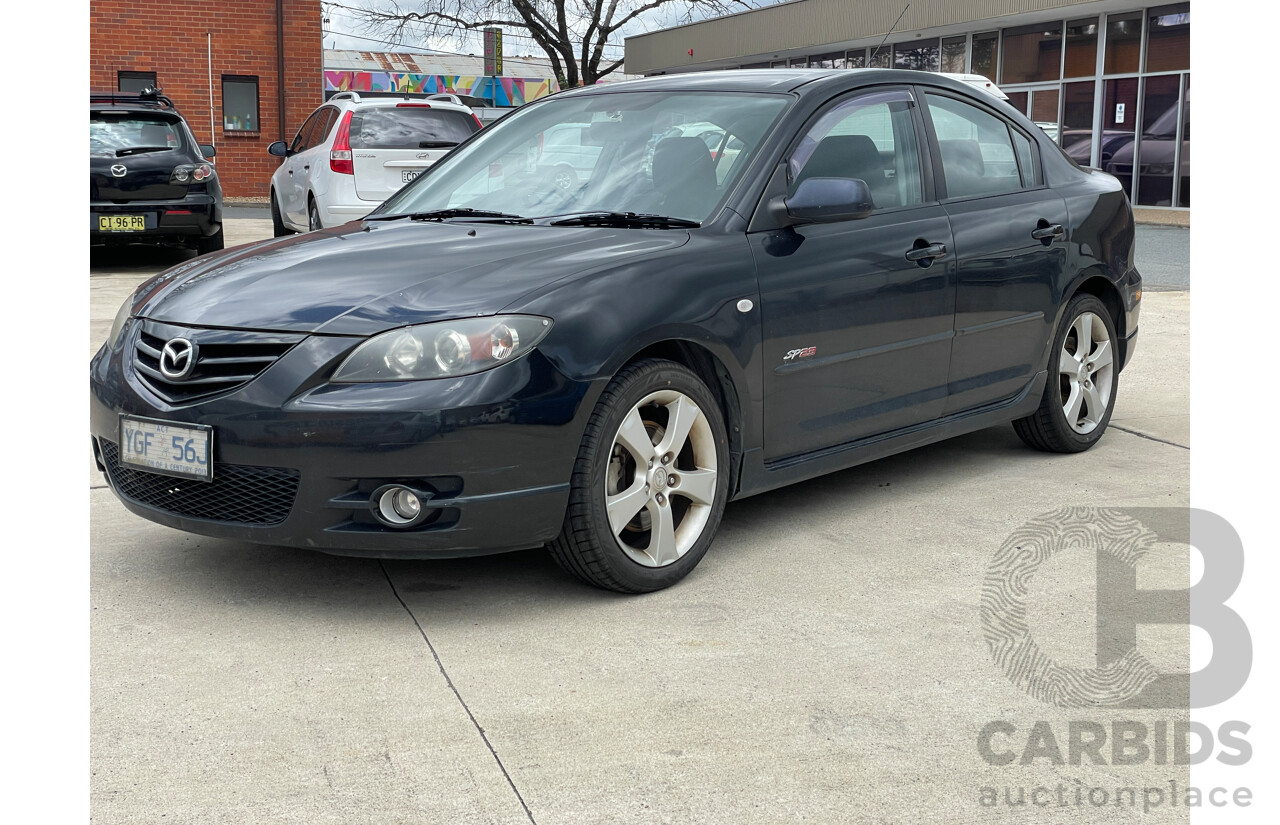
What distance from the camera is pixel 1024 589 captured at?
410 cm

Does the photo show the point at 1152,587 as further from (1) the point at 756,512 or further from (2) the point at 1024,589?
(1) the point at 756,512

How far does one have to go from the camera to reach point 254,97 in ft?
95.6

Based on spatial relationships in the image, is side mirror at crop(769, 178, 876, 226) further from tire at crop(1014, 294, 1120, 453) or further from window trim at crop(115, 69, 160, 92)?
window trim at crop(115, 69, 160, 92)

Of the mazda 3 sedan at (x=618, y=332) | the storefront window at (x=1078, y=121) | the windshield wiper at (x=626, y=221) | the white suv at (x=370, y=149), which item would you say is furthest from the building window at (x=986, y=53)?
the windshield wiper at (x=626, y=221)

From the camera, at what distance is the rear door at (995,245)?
16.8 feet

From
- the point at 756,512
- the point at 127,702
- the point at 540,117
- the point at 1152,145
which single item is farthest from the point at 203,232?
the point at 1152,145

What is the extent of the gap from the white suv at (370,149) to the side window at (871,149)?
8423 mm

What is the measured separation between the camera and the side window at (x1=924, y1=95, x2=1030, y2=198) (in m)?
5.23

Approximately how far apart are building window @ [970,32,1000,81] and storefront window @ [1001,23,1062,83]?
34cm

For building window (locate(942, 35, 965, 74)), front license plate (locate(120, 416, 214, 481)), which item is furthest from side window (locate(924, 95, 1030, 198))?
building window (locate(942, 35, 965, 74))

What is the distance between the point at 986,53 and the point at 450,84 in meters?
25.2

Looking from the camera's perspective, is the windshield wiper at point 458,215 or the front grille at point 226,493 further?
the windshield wiper at point 458,215

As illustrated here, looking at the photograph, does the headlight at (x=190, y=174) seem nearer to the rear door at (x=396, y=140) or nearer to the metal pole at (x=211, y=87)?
the rear door at (x=396, y=140)

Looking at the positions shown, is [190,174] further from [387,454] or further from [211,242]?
[387,454]
